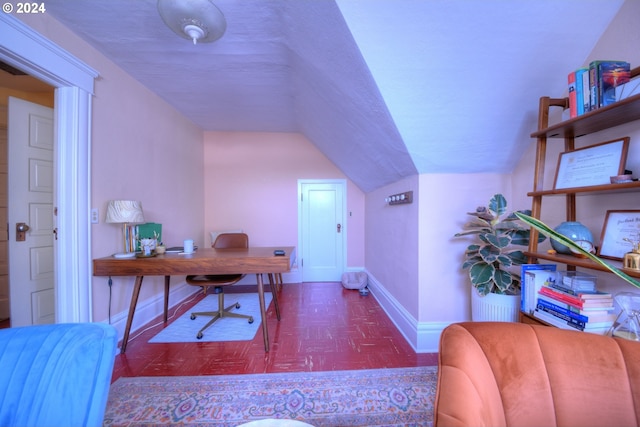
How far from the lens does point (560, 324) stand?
1126 millimetres

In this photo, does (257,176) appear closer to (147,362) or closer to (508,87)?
(147,362)

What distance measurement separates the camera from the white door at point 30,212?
178 centimetres

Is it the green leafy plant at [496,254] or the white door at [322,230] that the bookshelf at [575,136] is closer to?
the green leafy plant at [496,254]

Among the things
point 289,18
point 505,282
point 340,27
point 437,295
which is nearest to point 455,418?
point 505,282

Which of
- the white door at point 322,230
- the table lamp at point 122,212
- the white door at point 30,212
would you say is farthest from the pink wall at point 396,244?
the white door at point 30,212

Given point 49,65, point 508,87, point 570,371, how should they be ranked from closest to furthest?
point 570,371
point 508,87
point 49,65

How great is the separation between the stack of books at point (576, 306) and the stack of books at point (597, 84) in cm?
90

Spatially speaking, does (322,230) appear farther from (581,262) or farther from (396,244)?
(581,262)

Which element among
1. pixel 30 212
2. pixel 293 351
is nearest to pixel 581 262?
pixel 293 351

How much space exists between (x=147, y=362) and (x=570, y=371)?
2517 millimetres

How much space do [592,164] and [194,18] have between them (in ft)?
8.05

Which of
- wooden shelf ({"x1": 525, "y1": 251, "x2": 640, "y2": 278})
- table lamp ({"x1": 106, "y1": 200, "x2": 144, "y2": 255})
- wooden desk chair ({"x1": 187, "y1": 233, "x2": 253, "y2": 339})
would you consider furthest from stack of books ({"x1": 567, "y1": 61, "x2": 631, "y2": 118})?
table lamp ({"x1": 106, "y1": 200, "x2": 144, "y2": 255})

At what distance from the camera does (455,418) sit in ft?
1.82

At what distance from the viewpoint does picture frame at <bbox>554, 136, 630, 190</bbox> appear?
1.08 m
